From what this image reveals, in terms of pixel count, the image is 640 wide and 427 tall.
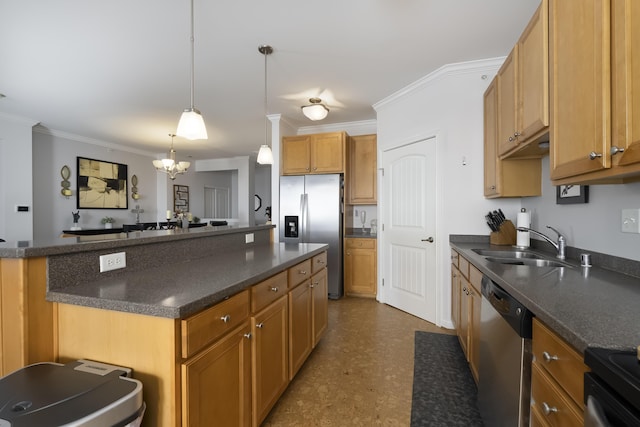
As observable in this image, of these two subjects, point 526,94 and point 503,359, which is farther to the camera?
point 526,94

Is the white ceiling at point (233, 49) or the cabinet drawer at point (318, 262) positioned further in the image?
the cabinet drawer at point (318, 262)

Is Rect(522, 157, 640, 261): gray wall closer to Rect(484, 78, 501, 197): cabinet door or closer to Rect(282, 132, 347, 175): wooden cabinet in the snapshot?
Rect(484, 78, 501, 197): cabinet door

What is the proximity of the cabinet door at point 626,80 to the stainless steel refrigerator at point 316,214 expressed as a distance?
3116 millimetres

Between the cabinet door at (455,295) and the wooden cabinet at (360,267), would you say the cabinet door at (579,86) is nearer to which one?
the cabinet door at (455,295)

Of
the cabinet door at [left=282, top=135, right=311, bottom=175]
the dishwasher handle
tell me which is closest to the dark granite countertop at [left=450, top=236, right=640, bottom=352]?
the dishwasher handle

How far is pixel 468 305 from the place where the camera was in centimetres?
205

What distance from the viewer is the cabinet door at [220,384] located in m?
1.01

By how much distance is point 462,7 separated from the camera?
6.91 feet

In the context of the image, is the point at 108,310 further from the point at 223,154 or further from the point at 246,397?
the point at 223,154

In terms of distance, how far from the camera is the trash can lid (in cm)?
74

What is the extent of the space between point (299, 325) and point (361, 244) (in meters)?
2.29

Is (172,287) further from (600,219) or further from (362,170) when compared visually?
(362,170)

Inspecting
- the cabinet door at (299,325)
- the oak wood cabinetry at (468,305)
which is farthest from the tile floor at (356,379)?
the oak wood cabinetry at (468,305)

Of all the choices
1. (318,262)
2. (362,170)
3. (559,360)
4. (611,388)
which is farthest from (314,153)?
(611,388)
